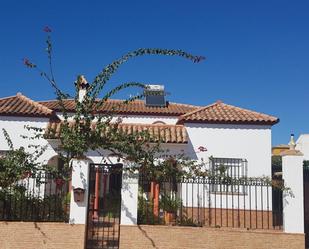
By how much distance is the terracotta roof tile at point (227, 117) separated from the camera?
53.0 feet

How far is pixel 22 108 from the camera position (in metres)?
17.1

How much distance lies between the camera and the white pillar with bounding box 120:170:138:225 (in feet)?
32.9

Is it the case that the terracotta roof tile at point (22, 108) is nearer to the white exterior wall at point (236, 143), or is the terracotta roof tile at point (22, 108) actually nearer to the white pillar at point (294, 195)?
the white exterior wall at point (236, 143)

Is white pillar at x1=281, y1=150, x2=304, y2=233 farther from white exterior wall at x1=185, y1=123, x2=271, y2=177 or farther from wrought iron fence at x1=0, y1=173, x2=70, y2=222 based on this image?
wrought iron fence at x1=0, y1=173, x2=70, y2=222

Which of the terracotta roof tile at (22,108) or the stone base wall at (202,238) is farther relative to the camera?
the terracotta roof tile at (22,108)

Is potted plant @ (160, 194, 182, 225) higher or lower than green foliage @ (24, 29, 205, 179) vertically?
lower

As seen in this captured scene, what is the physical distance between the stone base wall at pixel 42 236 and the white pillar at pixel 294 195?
5.82 m

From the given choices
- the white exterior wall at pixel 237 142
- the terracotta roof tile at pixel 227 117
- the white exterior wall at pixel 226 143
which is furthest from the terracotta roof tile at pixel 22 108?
the white exterior wall at pixel 237 142

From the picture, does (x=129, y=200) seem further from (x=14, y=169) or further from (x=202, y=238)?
(x=14, y=169)

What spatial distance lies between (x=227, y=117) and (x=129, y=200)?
798 centimetres

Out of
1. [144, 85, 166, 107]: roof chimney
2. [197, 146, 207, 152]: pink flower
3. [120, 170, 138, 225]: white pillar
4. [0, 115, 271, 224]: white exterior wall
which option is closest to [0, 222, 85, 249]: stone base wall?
[120, 170, 138, 225]: white pillar

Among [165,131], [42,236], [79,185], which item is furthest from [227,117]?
[42,236]

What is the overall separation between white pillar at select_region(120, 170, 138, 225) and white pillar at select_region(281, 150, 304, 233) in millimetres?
4330

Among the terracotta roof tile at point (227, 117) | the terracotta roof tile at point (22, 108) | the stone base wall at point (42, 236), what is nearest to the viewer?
the stone base wall at point (42, 236)
